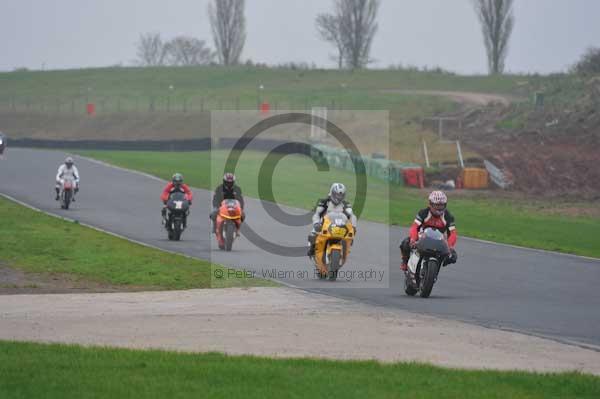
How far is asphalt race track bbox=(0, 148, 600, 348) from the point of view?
15.8 m

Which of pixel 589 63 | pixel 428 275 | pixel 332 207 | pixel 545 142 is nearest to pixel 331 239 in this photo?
pixel 332 207

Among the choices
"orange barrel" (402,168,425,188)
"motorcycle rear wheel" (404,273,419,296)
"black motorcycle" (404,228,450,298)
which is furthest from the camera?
"orange barrel" (402,168,425,188)

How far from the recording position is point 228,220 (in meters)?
24.6

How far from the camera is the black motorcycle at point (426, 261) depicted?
16.8 metres

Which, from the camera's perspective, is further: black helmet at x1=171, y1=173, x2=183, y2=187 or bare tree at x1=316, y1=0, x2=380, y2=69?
bare tree at x1=316, y1=0, x2=380, y2=69

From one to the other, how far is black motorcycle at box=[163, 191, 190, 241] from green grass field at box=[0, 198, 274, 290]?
1.24m

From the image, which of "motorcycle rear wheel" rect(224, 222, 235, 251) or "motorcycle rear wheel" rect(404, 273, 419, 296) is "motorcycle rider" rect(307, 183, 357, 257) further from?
"motorcycle rear wheel" rect(224, 222, 235, 251)

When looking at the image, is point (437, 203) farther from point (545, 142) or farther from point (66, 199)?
point (545, 142)

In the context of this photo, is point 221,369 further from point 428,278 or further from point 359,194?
point 359,194

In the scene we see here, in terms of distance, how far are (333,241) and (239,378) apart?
9.46 m

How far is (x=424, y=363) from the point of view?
11430 mm

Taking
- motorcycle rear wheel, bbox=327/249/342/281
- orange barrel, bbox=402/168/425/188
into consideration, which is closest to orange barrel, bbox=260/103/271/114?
orange barrel, bbox=402/168/425/188

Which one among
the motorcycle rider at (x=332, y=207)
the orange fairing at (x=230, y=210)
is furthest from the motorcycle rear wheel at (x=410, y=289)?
the orange fairing at (x=230, y=210)

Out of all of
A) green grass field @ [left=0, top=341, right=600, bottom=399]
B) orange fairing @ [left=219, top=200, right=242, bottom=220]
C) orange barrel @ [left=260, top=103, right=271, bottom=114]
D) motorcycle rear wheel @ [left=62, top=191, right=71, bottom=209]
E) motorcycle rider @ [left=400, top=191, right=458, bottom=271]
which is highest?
orange barrel @ [left=260, top=103, right=271, bottom=114]
